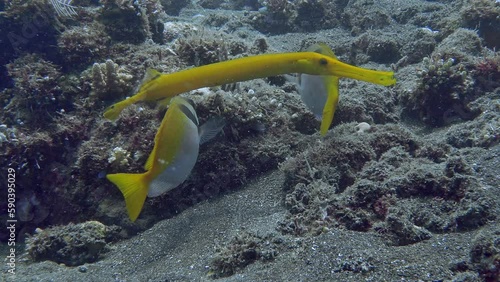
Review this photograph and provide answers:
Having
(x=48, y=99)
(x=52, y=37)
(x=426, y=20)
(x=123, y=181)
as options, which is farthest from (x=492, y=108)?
(x=52, y=37)

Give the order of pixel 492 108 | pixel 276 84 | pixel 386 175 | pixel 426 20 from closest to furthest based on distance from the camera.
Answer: pixel 386 175
pixel 492 108
pixel 276 84
pixel 426 20

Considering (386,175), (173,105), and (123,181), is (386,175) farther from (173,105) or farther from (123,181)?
(123,181)

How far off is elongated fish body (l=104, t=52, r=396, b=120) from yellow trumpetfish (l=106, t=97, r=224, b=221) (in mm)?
474

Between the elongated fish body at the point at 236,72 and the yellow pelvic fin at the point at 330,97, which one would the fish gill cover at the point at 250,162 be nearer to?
the yellow pelvic fin at the point at 330,97

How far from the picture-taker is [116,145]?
15.4 ft

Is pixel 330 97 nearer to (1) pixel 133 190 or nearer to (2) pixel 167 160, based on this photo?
(2) pixel 167 160

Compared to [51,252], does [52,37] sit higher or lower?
higher

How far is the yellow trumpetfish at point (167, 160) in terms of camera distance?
9.95ft

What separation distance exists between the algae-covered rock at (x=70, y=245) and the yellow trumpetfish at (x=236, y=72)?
1.71m

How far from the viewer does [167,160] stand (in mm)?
3121

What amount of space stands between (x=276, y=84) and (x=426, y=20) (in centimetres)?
587

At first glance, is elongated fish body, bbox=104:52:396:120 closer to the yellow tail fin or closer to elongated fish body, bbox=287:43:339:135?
elongated fish body, bbox=287:43:339:135

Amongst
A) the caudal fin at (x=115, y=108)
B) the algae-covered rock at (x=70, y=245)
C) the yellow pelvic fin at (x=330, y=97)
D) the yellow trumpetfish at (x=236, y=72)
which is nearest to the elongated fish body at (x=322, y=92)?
the yellow pelvic fin at (x=330, y=97)

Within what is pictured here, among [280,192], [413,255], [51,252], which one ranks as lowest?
[51,252]
